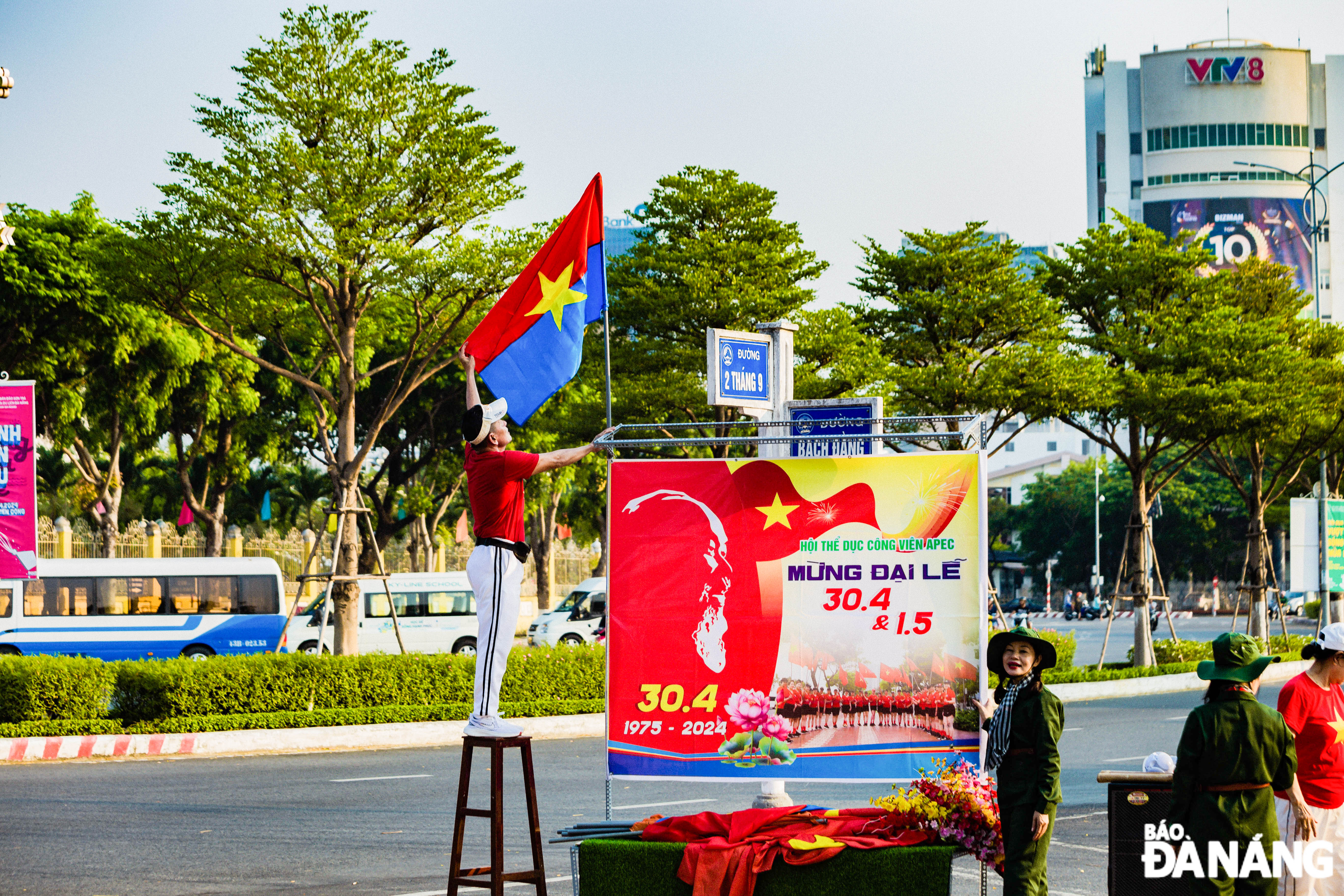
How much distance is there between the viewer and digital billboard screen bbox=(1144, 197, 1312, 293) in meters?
102

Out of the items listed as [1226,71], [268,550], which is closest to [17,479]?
[268,550]

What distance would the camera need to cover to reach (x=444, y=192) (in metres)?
19.8

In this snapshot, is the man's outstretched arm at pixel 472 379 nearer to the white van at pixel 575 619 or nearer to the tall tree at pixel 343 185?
the tall tree at pixel 343 185

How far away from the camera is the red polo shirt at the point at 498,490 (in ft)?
22.0

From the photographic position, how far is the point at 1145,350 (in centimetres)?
2588

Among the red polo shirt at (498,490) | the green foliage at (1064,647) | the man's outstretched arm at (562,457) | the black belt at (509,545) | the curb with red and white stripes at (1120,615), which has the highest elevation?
the man's outstretched arm at (562,457)

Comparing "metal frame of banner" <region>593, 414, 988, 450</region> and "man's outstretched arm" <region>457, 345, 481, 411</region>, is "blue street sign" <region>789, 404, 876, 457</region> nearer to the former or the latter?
"metal frame of banner" <region>593, 414, 988, 450</region>

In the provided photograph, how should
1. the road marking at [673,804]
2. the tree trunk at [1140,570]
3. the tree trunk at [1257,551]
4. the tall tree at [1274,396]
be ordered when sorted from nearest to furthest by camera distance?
the road marking at [673,804], the tall tree at [1274,396], the tree trunk at [1140,570], the tree trunk at [1257,551]

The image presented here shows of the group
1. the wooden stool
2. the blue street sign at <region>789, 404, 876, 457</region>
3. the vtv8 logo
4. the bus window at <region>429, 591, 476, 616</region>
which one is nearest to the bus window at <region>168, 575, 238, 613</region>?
the bus window at <region>429, 591, 476, 616</region>

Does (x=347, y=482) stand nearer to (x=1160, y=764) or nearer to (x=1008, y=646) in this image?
(x=1008, y=646)

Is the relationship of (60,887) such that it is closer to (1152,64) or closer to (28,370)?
(28,370)

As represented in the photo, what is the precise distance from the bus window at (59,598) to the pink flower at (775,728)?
2760 cm

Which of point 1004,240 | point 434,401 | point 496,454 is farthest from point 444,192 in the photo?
point 434,401

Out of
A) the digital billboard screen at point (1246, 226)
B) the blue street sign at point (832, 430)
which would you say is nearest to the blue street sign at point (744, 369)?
the blue street sign at point (832, 430)
